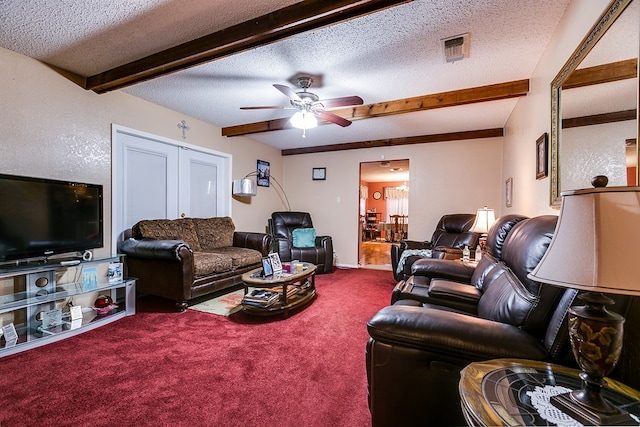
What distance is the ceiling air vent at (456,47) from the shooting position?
2159 millimetres

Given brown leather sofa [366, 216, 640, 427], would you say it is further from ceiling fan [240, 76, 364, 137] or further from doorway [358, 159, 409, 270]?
doorway [358, 159, 409, 270]

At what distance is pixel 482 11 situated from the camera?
1856mm

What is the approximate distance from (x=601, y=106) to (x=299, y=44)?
6.22 feet

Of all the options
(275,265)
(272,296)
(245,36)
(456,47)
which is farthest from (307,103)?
(272,296)

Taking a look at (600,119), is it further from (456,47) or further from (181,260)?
(181,260)

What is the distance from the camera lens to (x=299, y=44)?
2232 mm

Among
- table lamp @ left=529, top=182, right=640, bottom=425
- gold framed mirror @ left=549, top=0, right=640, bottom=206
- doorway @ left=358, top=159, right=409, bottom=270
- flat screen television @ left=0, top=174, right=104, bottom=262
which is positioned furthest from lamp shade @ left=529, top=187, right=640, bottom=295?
doorway @ left=358, top=159, right=409, bottom=270

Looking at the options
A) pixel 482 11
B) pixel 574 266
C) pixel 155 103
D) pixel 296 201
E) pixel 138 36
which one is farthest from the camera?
pixel 296 201

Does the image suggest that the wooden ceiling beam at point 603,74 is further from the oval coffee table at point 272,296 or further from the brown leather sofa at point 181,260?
the brown leather sofa at point 181,260

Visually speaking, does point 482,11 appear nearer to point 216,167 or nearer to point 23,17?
point 23,17

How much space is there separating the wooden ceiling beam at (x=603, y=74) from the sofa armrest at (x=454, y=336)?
3.64 feet

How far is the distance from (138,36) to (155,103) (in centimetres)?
158

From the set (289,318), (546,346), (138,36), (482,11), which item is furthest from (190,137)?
(546,346)

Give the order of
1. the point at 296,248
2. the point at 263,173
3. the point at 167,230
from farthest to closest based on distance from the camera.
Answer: the point at 263,173 < the point at 296,248 < the point at 167,230
